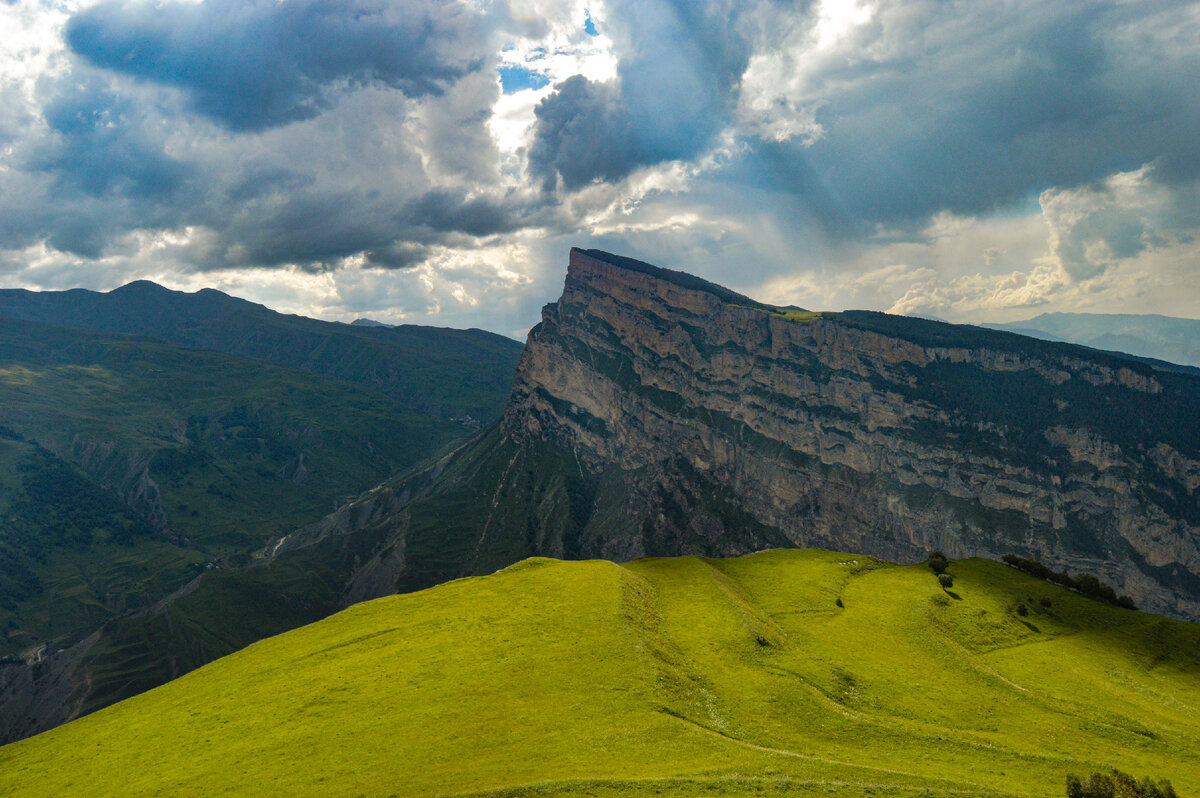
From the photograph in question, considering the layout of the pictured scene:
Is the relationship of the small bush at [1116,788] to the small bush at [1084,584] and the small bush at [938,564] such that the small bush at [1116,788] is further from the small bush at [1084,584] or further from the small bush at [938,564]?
the small bush at [1084,584]

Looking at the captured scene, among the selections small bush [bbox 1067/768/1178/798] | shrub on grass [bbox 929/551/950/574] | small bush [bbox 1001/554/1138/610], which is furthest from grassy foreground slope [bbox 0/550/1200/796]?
shrub on grass [bbox 929/551/950/574]

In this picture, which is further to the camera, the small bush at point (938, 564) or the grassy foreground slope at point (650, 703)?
the small bush at point (938, 564)

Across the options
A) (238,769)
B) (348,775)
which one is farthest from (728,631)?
(238,769)

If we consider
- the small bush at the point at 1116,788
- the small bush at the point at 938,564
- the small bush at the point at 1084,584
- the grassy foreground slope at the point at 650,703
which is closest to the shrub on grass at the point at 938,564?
the small bush at the point at 938,564

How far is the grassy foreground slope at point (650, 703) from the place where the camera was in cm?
4953

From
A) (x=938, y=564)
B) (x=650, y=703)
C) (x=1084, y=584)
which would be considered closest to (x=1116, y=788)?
(x=650, y=703)

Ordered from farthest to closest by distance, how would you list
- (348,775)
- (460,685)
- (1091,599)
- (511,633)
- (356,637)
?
(1091,599)
(356,637)
(511,633)
(460,685)
(348,775)

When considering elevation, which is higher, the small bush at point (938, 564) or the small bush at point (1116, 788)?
the small bush at point (938, 564)

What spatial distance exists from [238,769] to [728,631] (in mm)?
49535

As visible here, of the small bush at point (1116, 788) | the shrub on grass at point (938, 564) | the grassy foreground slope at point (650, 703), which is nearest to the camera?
the small bush at point (1116, 788)

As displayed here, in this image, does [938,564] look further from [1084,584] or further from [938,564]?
[1084,584]

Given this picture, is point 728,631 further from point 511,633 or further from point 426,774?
point 426,774

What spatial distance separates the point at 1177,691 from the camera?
75812mm

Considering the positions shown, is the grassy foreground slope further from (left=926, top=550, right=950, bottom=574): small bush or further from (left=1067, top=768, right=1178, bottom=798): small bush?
(left=926, top=550, right=950, bottom=574): small bush
